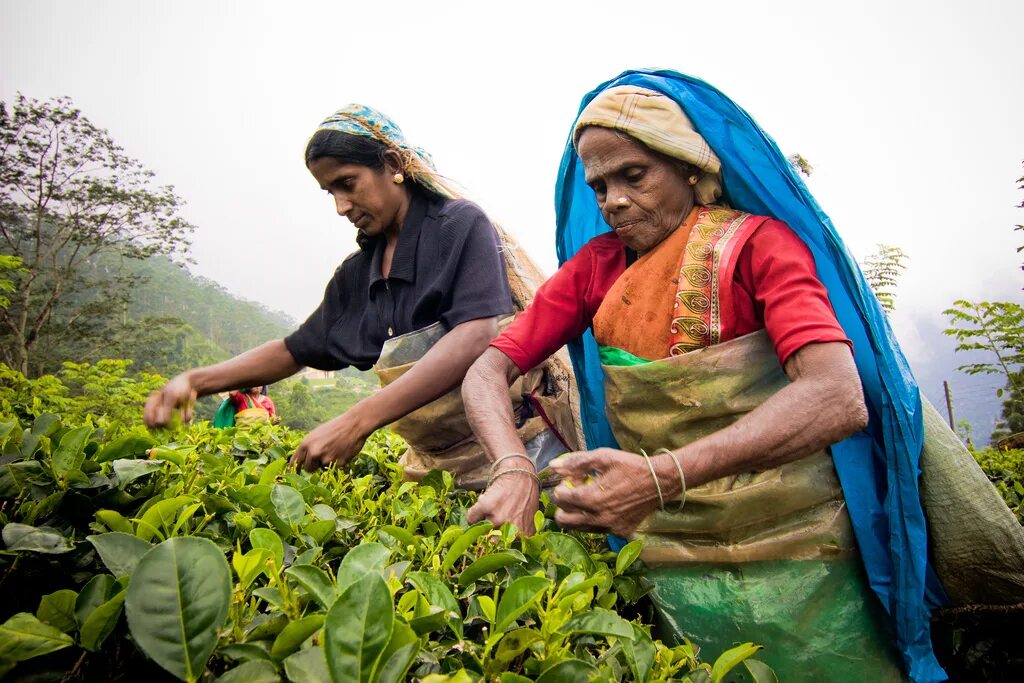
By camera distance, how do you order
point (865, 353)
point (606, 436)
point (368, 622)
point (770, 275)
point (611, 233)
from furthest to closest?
1. point (606, 436)
2. point (611, 233)
3. point (865, 353)
4. point (770, 275)
5. point (368, 622)

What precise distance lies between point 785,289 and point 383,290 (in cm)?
151

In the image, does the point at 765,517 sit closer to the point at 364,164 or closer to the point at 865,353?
the point at 865,353

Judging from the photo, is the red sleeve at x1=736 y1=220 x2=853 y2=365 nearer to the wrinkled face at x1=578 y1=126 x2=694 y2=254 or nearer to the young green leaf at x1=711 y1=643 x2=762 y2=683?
the wrinkled face at x1=578 y1=126 x2=694 y2=254

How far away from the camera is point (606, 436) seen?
192 cm

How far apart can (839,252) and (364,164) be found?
5.17 ft

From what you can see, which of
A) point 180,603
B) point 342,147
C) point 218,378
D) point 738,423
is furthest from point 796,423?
point 218,378

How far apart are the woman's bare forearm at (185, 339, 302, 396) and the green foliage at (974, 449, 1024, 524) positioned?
8.86 feet

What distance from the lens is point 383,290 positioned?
7.66 ft

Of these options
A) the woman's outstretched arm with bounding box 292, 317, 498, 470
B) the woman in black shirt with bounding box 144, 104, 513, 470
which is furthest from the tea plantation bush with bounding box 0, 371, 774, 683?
the woman in black shirt with bounding box 144, 104, 513, 470

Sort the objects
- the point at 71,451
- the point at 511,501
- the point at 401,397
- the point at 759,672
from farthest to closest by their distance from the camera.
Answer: the point at 401,397
the point at 511,501
the point at 71,451
the point at 759,672

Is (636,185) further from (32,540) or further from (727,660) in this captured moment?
(32,540)

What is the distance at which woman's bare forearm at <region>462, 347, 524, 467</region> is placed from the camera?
5.37ft

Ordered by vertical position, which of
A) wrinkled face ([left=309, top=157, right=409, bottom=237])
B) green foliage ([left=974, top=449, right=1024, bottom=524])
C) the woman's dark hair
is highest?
the woman's dark hair

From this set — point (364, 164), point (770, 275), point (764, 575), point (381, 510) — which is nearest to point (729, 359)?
point (770, 275)
